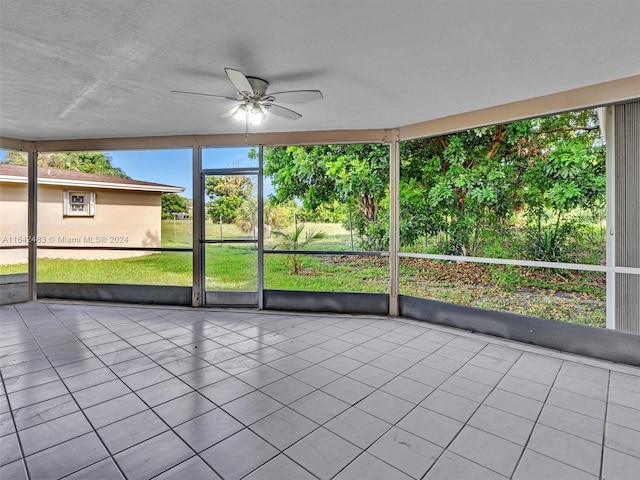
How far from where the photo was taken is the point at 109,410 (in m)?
2.19

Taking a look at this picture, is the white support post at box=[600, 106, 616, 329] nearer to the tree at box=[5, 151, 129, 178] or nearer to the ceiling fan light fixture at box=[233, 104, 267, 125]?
the ceiling fan light fixture at box=[233, 104, 267, 125]

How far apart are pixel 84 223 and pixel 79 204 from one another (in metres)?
0.36

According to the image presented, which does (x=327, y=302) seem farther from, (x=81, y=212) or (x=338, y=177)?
(x=81, y=212)

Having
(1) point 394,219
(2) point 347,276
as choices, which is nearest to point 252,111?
(1) point 394,219

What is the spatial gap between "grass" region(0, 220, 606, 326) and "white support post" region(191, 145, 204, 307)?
4.6 inches

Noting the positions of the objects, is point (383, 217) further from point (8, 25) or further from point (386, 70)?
point (8, 25)

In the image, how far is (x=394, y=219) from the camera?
445 centimetres

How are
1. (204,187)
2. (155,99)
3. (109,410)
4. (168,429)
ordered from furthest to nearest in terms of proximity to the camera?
(204,187) → (155,99) → (109,410) → (168,429)

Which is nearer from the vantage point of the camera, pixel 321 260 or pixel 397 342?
pixel 397 342

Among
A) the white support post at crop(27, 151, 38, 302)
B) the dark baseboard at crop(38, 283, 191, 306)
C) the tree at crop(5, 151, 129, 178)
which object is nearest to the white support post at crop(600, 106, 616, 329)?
the dark baseboard at crop(38, 283, 191, 306)

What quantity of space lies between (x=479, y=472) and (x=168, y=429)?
5.84 ft

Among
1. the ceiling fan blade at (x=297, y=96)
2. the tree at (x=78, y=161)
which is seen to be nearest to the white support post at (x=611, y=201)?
the ceiling fan blade at (x=297, y=96)

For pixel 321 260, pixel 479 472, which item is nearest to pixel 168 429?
pixel 479 472

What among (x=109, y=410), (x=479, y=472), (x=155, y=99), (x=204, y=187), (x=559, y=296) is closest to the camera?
(x=479, y=472)
